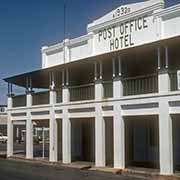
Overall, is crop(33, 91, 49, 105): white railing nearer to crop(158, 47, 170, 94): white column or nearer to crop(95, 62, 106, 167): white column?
crop(95, 62, 106, 167): white column

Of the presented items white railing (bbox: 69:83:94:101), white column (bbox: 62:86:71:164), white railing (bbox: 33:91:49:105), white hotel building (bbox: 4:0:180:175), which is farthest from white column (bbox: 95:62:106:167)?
white railing (bbox: 33:91:49:105)

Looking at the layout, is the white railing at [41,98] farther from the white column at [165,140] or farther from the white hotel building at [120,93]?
the white column at [165,140]

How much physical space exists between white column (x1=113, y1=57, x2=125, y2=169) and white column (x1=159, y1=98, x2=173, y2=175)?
3.15m

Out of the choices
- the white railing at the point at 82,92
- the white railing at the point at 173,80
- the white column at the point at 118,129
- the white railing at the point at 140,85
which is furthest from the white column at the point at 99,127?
the white railing at the point at 173,80

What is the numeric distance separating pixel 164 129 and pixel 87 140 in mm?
11699

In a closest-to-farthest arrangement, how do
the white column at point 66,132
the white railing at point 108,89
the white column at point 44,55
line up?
the white railing at point 108,89 → the white column at point 66,132 → the white column at point 44,55

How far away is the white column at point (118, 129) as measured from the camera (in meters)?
23.5

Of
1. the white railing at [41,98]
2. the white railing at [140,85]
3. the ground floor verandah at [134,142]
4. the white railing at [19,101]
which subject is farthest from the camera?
the white railing at [19,101]

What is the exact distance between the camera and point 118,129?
2383 centimetres

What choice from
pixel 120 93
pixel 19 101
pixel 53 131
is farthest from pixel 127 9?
pixel 19 101

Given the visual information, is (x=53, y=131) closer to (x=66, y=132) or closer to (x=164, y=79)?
(x=66, y=132)

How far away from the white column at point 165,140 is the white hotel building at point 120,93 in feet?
0.14

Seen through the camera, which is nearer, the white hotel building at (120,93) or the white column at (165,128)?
the white column at (165,128)

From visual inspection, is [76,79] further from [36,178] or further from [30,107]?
[36,178]
